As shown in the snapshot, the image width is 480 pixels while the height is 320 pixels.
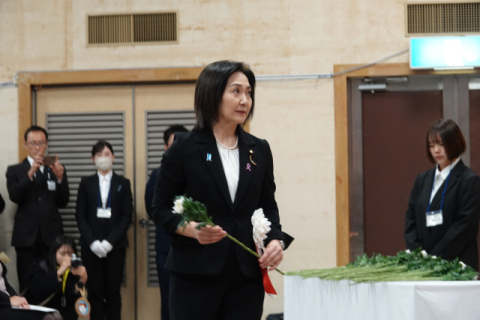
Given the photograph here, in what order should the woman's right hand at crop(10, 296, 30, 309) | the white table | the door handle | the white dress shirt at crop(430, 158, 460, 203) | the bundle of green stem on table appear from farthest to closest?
1. the door handle
2. the white dress shirt at crop(430, 158, 460, 203)
3. the woman's right hand at crop(10, 296, 30, 309)
4. the bundle of green stem on table
5. the white table

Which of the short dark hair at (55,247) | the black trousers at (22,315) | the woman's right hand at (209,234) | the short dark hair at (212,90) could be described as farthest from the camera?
the short dark hair at (55,247)

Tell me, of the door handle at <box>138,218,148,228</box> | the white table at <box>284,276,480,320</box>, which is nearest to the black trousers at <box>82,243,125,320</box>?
the door handle at <box>138,218,148,228</box>

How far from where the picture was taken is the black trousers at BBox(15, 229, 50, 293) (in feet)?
17.3

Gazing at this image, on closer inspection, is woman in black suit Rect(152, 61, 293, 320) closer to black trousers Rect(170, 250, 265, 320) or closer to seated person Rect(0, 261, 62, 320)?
black trousers Rect(170, 250, 265, 320)

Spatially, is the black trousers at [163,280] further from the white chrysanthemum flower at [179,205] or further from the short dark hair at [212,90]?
the white chrysanthemum flower at [179,205]

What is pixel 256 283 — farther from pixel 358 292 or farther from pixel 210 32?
pixel 210 32

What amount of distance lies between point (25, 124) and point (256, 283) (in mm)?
4404

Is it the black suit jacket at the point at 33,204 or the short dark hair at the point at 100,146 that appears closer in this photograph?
the black suit jacket at the point at 33,204

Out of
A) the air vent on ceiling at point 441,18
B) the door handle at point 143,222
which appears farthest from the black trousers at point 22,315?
the air vent on ceiling at point 441,18

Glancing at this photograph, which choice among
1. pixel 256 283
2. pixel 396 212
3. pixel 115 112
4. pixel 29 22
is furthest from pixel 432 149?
pixel 29 22

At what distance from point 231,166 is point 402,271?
49.3 inches

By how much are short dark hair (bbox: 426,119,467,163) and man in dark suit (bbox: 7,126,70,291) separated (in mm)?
3122

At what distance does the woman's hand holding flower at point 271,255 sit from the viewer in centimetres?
190

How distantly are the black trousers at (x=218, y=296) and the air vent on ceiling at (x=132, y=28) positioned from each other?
4063 millimetres
